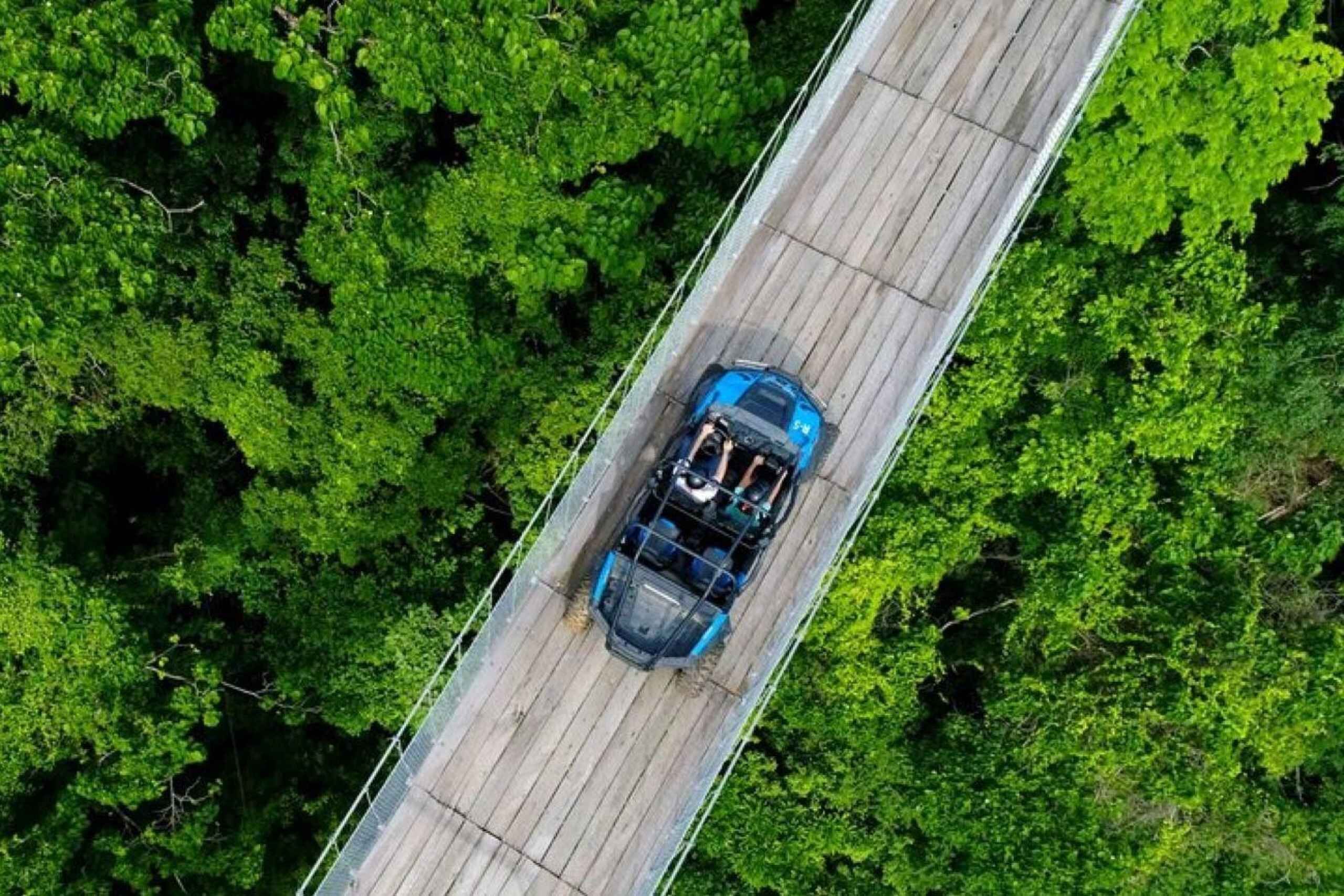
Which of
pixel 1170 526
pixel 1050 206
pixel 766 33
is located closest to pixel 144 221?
pixel 766 33

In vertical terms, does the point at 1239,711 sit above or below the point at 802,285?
below

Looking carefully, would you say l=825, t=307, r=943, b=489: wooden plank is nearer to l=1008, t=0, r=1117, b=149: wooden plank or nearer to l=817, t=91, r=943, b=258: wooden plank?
l=817, t=91, r=943, b=258: wooden plank

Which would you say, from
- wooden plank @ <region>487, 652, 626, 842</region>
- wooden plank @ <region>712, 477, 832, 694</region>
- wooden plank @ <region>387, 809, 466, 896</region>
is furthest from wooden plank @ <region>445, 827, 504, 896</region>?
wooden plank @ <region>712, 477, 832, 694</region>

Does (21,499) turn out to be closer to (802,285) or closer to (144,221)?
(144,221)

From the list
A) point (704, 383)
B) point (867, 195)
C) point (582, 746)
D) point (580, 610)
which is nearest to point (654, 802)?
point (582, 746)

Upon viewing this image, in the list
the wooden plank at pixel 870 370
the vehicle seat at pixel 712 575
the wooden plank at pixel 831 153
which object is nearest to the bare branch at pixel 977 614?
the wooden plank at pixel 870 370

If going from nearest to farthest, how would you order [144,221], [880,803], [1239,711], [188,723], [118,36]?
[118,36] → [144,221] → [188,723] → [1239,711] → [880,803]

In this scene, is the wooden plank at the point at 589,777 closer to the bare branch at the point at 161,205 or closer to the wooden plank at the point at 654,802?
the wooden plank at the point at 654,802
